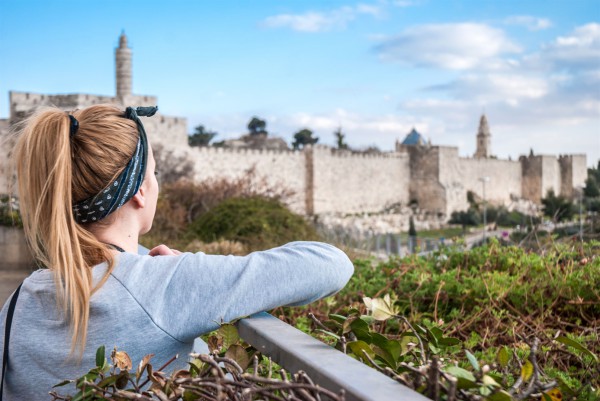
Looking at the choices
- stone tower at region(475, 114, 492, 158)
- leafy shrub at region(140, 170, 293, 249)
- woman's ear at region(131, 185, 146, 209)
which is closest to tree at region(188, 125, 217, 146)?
stone tower at region(475, 114, 492, 158)

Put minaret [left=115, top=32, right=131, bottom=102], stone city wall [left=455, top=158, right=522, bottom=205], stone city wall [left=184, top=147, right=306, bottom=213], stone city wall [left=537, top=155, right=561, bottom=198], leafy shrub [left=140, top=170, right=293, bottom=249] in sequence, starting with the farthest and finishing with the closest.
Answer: stone city wall [left=537, top=155, right=561, bottom=198], stone city wall [left=455, top=158, right=522, bottom=205], minaret [left=115, top=32, right=131, bottom=102], stone city wall [left=184, top=147, right=306, bottom=213], leafy shrub [left=140, top=170, right=293, bottom=249]

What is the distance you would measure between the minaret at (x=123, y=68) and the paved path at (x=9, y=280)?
20561 mm

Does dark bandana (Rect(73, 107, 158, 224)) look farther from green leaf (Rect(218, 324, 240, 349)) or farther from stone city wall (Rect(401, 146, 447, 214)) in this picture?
stone city wall (Rect(401, 146, 447, 214))

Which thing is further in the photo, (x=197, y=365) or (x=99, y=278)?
(x=99, y=278)

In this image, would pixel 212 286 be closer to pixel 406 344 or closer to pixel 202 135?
pixel 406 344

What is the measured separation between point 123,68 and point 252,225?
20305 millimetres

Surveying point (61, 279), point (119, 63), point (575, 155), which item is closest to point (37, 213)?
point (61, 279)

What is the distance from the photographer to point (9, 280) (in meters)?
5.93

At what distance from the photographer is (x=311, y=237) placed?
25.7ft

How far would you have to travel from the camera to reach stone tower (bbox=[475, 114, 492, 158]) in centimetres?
5069

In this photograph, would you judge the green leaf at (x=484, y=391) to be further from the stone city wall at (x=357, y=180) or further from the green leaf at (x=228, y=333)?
the stone city wall at (x=357, y=180)

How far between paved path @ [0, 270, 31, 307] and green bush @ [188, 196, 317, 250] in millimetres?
2045

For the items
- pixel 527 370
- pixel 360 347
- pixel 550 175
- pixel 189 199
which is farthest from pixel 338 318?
pixel 550 175

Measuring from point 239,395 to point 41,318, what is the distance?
0.56 m
